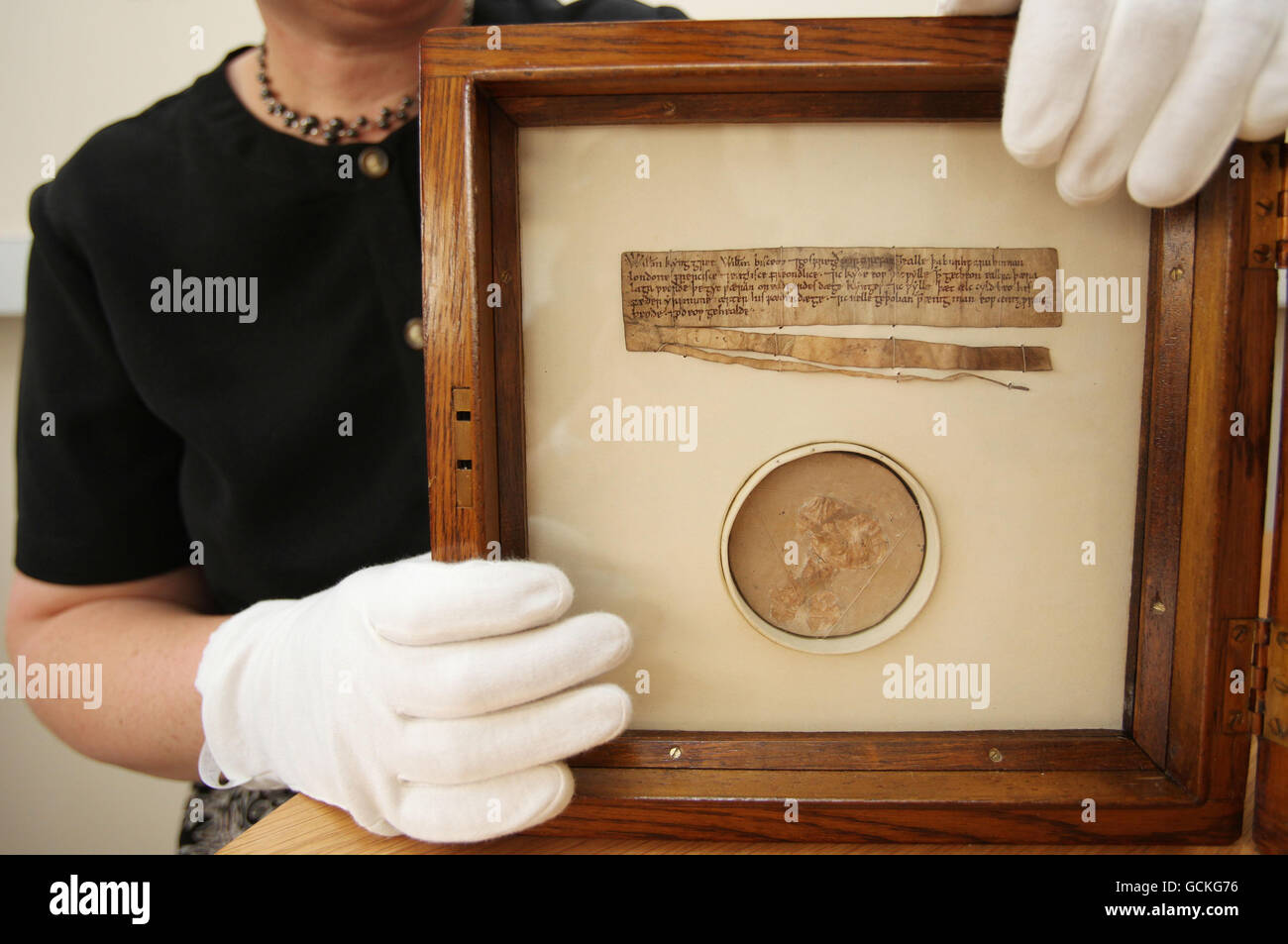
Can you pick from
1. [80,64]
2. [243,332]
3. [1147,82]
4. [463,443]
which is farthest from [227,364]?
[1147,82]

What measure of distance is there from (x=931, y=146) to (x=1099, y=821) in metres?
0.51

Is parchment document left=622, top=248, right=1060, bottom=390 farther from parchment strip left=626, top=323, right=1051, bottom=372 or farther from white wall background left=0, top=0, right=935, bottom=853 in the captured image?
white wall background left=0, top=0, right=935, bottom=853

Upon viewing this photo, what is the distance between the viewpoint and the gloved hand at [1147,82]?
44cm

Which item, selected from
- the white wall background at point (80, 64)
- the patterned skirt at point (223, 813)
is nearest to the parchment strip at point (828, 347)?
the white wall background at point (80, 64)

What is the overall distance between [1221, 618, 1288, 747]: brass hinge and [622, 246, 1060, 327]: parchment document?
27 centimetres

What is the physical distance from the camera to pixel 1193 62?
45cm

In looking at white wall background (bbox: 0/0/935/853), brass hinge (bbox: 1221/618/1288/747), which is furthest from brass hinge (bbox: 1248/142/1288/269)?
white wall background (bbox: 0/0/935/853)

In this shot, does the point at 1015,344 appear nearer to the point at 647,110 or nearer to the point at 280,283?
the point at 647,110

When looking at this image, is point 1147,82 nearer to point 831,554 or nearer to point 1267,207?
point 1267,207

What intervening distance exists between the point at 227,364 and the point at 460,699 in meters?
0.55

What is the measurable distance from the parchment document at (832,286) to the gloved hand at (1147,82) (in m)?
0.09

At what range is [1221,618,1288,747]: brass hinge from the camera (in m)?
0.50

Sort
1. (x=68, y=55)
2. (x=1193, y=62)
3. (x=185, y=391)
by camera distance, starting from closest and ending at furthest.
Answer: (x=1193, y=62), (x=185, y=391), (x=68, y=55)

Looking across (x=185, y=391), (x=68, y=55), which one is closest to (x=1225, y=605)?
(x=185, y=391)
